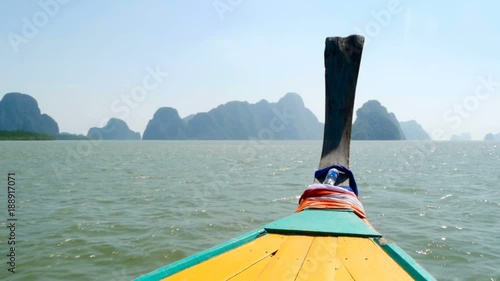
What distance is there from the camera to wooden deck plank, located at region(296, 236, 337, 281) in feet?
6.88

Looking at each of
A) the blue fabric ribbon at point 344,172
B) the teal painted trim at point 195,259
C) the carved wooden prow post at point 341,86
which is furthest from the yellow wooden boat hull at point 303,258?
the carved wooden prow post at point 341,86

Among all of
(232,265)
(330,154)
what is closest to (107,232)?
(330,154)

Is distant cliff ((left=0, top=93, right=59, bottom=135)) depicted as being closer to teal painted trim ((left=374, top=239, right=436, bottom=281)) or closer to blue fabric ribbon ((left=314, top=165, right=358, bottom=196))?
blue fabric ribbon ((left=314, top=165, right=358, bottom=196))

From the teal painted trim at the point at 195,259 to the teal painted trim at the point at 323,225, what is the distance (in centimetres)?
21

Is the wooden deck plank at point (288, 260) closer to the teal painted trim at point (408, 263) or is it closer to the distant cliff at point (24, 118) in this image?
the teal painted trim at point (408, 263)

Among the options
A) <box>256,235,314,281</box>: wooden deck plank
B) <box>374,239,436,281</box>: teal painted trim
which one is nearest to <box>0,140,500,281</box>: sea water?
<box>256,235,314,281</box>: wooden deck plank

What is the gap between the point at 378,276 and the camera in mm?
2100

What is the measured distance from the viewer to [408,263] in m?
2.31

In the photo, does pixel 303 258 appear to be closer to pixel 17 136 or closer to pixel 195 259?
pixel 195 259

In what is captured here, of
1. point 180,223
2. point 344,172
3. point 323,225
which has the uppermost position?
point 344,172

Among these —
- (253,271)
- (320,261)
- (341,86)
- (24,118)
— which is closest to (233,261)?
(253,271)

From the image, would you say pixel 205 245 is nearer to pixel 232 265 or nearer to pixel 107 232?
pixel 107 232

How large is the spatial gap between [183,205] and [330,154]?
6335 millimetres

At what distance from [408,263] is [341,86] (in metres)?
3.99
